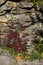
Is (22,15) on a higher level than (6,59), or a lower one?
higher

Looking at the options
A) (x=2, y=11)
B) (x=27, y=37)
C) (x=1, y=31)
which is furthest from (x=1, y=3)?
(x=27, y=37)

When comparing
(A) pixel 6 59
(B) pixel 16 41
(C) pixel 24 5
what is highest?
(C) pixel 24 5

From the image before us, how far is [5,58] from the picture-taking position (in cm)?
1052

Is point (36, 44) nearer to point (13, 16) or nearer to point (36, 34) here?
point (36, 34)

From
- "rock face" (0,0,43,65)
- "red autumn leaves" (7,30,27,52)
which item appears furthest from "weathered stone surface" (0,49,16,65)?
"rock face" (0,0,43,65)

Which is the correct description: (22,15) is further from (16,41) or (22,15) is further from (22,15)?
(16,41)

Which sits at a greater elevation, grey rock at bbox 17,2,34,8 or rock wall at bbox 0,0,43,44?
grey rock at bbox 17,2,34,8

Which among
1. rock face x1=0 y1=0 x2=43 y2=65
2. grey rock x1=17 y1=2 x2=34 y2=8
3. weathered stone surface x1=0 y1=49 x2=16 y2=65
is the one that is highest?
grey rock x1=17 y1=2 x2=34 y2=8

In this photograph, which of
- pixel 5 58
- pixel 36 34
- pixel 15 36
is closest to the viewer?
pixel 5 58

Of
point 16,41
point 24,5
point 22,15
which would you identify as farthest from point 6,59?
point 24,5

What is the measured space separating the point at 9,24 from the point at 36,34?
5.20 feet

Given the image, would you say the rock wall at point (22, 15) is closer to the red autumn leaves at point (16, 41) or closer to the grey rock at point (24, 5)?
the grey rock at point (24, 5)

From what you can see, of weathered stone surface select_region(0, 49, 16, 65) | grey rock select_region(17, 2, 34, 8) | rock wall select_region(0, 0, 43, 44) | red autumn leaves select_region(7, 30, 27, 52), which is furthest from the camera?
grey rock select_region(17, 2, 34, 8)

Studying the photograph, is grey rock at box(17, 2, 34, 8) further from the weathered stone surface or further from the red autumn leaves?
the weathered stone surface
